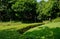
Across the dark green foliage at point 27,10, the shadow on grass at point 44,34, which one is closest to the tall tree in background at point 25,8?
the dark green foliage at point 27,10

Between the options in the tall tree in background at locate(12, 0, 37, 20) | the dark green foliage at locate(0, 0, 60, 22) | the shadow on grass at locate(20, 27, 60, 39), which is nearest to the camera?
the shadow on grass at locate(20, 27, 60, 39)

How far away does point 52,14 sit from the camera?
79.2 meters

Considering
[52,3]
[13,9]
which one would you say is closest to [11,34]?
[52,3]

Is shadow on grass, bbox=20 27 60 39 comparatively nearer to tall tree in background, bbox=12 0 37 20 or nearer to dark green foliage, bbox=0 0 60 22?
dark green foliage, bbox=0 0 60 22

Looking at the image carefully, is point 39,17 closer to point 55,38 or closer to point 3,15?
point 3,15

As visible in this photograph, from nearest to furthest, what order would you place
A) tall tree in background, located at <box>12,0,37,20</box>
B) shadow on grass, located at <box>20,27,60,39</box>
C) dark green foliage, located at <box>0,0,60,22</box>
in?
shadow on grass, located at <box>20,27,60,39</box>, dark green foliage, located at <box>0,0,60,22</box>, tall tree in background, located at <box>12,0,37,20</box>

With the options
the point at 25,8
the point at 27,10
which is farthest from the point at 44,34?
the point at 27,10

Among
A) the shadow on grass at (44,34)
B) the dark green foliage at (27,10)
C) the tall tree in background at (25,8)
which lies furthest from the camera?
the tall tree in background at (25,8)

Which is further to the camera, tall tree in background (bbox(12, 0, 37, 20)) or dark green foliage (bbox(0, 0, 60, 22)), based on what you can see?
tall tree in background (bbox(12, 0, 37, 20))

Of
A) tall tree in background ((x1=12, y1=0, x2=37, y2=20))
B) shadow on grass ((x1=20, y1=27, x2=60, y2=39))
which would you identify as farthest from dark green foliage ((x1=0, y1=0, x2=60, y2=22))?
shadow on grass ((x1=20, y1=27, x2=60, y2=39))

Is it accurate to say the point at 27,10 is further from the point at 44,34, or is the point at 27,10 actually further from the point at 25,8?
the point at 44,34

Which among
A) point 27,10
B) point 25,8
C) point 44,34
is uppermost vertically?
point 44,34

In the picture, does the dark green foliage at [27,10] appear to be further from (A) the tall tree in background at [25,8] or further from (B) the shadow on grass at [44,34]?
(B) the shadow on grass at [44,34]

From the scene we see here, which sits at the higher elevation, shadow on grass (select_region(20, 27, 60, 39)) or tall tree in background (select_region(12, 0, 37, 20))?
shadow on grass (select_region(20, 27, 60, 39))
